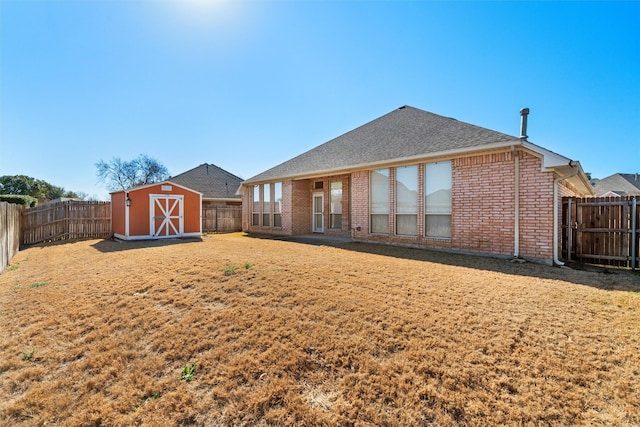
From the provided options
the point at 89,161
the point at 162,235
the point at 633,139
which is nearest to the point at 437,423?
the point at 162,235

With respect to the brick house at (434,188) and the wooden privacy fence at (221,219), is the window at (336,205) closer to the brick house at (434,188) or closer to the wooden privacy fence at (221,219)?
the brick house at (434,188)

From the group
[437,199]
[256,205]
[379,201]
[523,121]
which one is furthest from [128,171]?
[523,121]

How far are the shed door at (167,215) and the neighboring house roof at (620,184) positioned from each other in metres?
37.6

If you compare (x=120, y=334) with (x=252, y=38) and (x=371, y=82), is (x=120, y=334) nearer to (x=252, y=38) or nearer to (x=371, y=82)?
(x=252, y=38)

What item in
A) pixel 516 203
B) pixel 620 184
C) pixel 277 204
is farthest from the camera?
pixel 620 184

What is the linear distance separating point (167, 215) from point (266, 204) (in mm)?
5206

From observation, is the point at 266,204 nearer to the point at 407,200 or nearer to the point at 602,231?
the point at 407,200

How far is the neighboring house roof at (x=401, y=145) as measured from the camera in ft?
25.1

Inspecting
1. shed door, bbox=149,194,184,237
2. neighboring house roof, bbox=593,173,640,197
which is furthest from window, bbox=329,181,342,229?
neighboring house roof, bbox=593,173,640,197

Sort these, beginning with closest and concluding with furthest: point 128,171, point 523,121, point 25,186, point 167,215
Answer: point 523,121 < point 167,215 < point 128,171 < point 25,186

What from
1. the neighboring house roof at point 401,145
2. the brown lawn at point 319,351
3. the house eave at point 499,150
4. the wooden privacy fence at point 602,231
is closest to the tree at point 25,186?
the neighboring house roof at point 401,145

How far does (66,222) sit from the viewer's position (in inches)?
524

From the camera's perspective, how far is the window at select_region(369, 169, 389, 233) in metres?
10.4

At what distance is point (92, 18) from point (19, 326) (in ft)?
30.2
